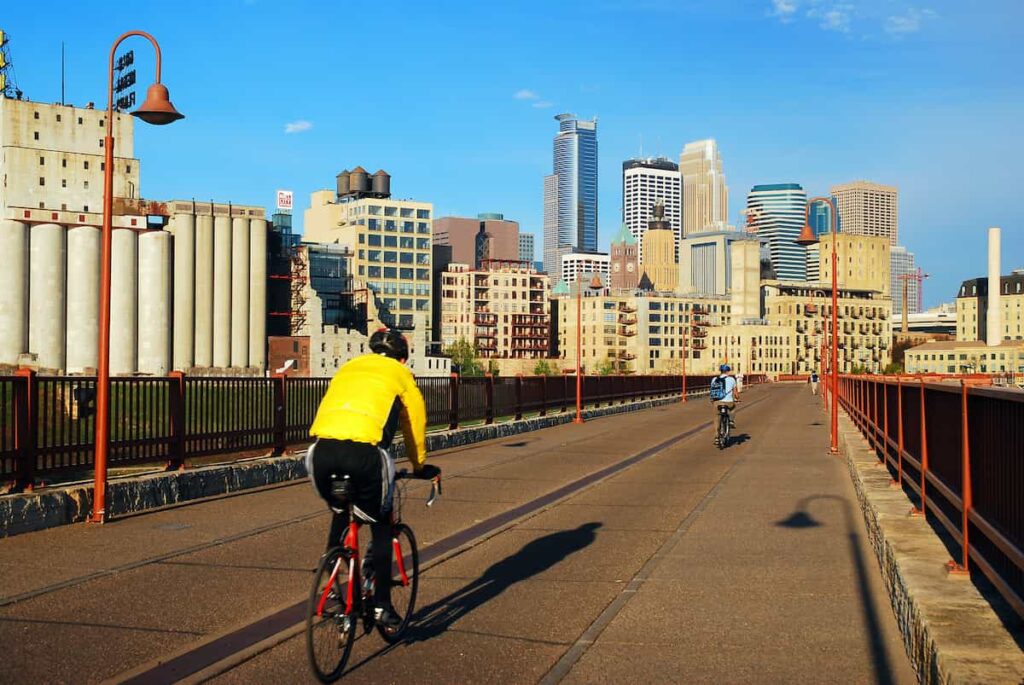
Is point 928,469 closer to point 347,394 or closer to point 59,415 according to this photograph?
point 347,394

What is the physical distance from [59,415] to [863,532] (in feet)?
31.1

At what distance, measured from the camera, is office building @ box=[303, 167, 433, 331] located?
575 ft

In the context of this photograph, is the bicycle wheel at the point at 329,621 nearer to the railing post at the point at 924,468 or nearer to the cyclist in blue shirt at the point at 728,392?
the railing post at the point at 924,468

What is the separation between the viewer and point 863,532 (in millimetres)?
13203

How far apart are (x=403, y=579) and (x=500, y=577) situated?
274 centimetres

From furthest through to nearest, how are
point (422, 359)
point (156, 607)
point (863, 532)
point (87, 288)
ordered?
point (422, 359)
point (87, 288)
point (863, 532)
point (156, 607)

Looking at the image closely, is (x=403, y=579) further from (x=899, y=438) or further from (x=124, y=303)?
(x=124, y=303)

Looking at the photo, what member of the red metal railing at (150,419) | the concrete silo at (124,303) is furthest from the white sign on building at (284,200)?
the red metal railing at (150,419)

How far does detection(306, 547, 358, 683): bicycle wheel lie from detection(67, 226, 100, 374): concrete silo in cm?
12545

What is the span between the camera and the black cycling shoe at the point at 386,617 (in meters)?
7.04

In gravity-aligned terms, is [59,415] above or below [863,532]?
above

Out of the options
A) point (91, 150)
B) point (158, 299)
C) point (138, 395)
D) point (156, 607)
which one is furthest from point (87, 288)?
point (156, 607)

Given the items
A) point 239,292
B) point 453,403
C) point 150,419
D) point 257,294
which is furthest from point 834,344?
point 257,294

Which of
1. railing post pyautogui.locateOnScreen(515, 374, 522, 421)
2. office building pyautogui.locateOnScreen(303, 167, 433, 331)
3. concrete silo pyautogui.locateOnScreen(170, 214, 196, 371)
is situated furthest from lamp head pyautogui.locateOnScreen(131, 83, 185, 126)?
office building pyautogui.locateOnScreen(303, 167, 433, 331)
